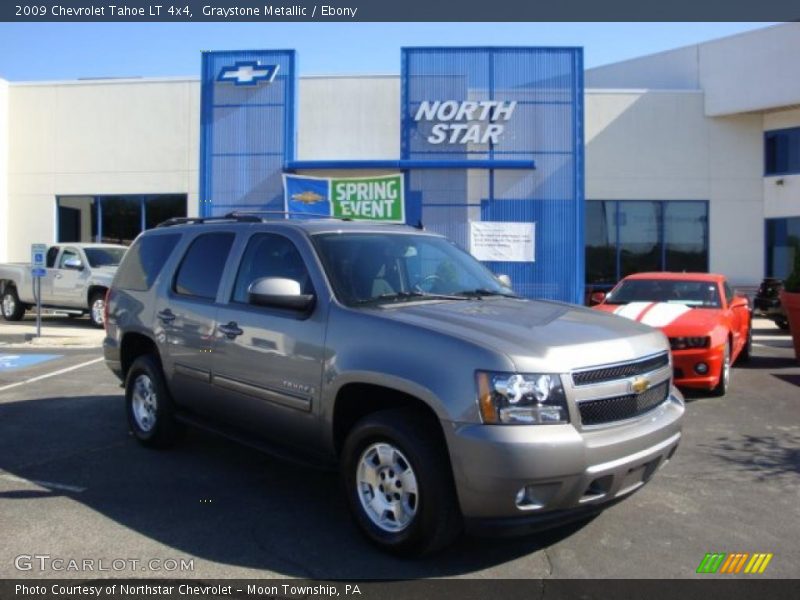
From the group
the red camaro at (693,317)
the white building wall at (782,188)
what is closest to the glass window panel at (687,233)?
the white building wall at (782,188)

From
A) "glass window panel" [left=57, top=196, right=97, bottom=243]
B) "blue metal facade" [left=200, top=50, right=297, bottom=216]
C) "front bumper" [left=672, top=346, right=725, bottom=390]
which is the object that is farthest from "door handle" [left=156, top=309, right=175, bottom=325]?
"glass window panel" [left=57, top=196, right=97, bottom=243]

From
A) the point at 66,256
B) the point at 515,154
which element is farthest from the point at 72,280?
the point at 515,154

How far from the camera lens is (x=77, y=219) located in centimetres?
2241

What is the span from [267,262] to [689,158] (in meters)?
19.2

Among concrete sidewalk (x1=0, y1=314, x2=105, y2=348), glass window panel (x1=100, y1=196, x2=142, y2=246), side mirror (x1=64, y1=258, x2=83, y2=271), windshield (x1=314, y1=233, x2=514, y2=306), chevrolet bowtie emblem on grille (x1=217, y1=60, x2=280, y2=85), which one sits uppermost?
chevrolet bowtie emblem on grille (x1=217, y1=60, x2=280, y2=85)

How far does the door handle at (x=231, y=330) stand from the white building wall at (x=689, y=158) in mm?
18205

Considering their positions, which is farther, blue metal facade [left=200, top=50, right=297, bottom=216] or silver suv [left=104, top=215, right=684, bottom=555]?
blue metal facade [left=200, top=50, right=297, bottom=216]

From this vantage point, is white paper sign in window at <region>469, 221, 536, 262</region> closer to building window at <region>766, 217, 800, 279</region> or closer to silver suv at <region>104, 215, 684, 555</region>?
building window at <region>766, 217, 800, 279</region>

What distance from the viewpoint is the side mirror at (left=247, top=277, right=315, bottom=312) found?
4285 millimetres

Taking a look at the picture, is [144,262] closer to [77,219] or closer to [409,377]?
[409,377]

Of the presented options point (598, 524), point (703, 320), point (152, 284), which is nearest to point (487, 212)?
point (703, 320)

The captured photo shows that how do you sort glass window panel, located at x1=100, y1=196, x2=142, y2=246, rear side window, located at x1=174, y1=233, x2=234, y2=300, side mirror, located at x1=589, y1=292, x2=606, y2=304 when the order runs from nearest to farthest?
rear side window, located at x1=174, y1=233, x2=234, y2=300
side mirror, located at x1=589, y1=292, x2=606, y2=304
glass window panel, located at x1=100, y1=196, x2=142, y2=246

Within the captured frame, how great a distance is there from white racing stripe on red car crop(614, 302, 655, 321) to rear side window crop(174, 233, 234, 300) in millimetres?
5223

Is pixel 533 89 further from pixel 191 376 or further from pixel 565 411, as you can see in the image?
pixel 565 411
